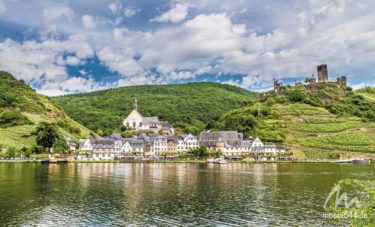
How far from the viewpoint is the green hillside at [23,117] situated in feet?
460

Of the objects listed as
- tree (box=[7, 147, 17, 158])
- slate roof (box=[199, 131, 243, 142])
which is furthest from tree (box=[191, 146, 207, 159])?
tree (box=[7, 147, 17, 158])

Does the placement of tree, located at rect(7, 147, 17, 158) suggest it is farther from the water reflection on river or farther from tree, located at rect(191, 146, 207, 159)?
the water reflection on river

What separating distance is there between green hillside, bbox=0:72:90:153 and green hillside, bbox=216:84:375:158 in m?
72.5

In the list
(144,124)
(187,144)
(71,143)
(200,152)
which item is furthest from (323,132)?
(71,143)

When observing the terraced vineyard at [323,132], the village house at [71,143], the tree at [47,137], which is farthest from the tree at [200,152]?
the tree at [47,137]

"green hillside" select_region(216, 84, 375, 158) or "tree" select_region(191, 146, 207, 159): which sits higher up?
"green hillside" select_region(216, 84, 375, 158)

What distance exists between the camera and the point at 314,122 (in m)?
159

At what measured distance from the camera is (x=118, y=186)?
56.4m

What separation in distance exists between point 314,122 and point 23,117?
419 feet

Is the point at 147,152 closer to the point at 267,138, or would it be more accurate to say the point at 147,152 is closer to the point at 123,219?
the point at 267,138

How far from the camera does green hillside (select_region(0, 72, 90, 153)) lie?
140250 millimetres

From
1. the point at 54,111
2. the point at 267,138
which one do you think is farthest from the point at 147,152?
the point at 54,111

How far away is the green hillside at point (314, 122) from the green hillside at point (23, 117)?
238ft

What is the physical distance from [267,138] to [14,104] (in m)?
120
